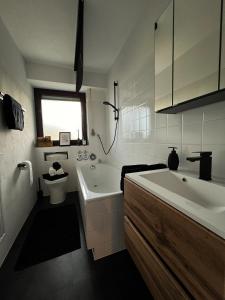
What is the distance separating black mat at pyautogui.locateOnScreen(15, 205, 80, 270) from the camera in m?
1.30

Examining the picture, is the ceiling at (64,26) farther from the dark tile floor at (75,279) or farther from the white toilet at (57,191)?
the dark tile floor at (75,279)

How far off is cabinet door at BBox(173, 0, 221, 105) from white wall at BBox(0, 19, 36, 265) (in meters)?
1.60

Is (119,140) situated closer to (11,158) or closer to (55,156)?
(55,156)

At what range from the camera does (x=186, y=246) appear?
0.51 m

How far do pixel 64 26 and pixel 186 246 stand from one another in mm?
2252

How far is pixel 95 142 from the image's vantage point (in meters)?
2.91

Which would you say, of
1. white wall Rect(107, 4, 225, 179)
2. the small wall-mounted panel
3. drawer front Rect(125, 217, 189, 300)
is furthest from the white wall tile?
the small wall-mounted panel

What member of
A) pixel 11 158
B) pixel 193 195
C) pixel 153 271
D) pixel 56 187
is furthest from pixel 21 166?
pixel 193 195

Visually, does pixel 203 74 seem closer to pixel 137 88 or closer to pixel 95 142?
pixel 137 88

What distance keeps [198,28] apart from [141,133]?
1.03m

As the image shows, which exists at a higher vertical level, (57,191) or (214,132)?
(214,132)

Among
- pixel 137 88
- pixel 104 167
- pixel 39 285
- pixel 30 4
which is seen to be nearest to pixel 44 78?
pixel 30 4

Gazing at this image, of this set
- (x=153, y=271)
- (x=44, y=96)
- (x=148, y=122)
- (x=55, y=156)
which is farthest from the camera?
(x=44, y=96)

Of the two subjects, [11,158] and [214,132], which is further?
[11,158]
